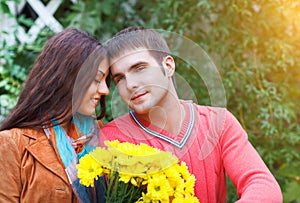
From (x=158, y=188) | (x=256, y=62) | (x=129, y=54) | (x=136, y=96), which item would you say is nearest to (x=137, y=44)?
(x=129, y=54)

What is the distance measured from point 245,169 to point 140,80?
45 centimetres

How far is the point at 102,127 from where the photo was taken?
1776 mm

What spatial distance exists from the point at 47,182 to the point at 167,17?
1.51 meters

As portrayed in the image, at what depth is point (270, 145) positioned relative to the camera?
2.79 meters

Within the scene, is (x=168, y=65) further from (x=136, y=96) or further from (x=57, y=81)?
(x=57, y=81)

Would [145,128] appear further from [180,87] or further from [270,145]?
[270,145]

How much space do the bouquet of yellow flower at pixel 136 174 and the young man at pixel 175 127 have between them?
0.70 ft

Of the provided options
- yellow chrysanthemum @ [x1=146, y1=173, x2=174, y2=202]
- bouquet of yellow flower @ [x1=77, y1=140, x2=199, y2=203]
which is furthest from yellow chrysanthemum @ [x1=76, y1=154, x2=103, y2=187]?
yellow chrysanthemum @ [x1=146, y1=173, x2=174, y2=202]

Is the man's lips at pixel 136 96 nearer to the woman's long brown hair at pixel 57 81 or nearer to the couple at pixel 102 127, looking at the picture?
the couple at pixel 102 127

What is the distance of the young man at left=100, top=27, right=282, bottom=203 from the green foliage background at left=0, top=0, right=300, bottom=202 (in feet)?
3.07

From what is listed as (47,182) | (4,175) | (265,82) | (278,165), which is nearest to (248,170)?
(47,182)

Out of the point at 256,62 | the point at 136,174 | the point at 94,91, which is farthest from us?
the point at 256,62

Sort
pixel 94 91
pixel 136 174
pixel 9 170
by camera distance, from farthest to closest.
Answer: pixel 94 91, pixel 9 170, pixel 136 174

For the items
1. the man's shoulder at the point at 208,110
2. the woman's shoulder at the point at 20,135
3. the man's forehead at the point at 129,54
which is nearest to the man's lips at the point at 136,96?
the man's forehead at the point at 129,54
